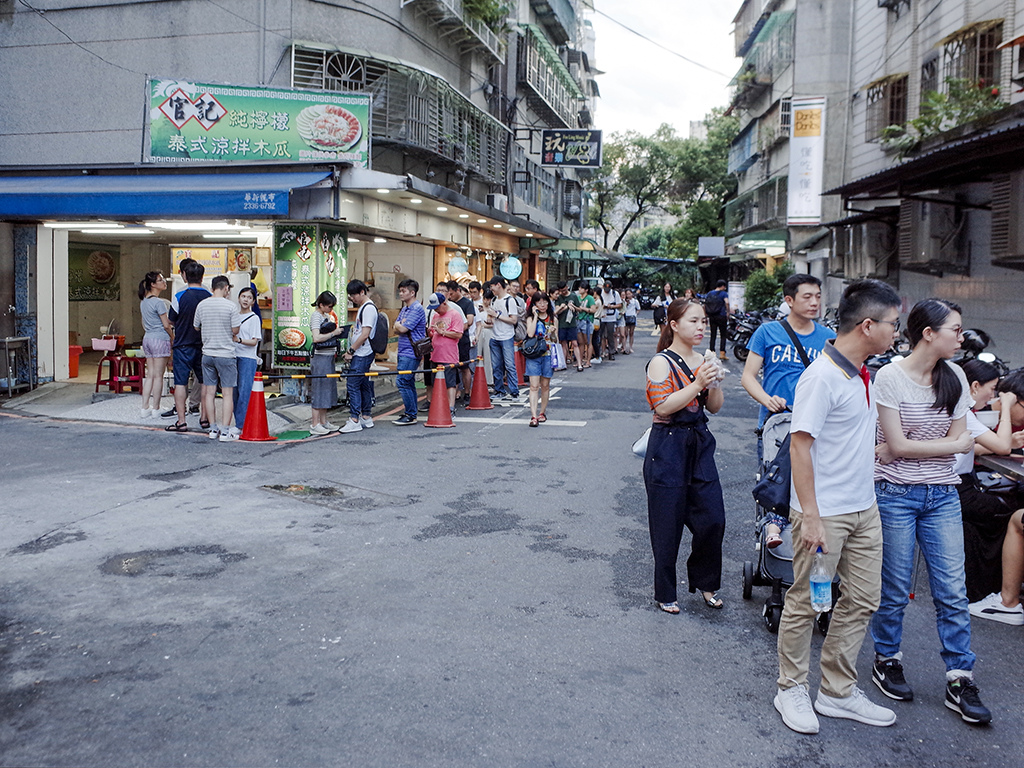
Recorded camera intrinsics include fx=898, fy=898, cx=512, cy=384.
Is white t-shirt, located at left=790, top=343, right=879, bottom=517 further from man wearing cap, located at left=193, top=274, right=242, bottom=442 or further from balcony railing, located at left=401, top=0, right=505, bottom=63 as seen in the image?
balcony railing, located at left=401, top=0, right=505, bottom=63

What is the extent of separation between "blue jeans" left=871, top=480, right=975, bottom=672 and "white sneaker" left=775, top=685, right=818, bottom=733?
0.60 meters

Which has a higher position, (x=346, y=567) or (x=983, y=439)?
(x=983, y=439)

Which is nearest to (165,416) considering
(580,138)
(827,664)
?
(827,664)

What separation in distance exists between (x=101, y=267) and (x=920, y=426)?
16.7 m

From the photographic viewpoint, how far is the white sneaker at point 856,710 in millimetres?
3668

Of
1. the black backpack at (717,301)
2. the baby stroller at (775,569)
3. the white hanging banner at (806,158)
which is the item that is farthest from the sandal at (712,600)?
the white hanging banner at (806,158)

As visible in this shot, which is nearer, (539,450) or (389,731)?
(389,731)

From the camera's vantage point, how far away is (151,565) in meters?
5.54

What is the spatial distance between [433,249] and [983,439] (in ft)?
53.6

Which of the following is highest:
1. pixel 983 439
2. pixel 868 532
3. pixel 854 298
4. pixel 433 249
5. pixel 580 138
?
pixel 580 138

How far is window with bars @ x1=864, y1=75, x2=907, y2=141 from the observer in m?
17.7

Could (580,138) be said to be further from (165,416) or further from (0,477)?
(0,477)

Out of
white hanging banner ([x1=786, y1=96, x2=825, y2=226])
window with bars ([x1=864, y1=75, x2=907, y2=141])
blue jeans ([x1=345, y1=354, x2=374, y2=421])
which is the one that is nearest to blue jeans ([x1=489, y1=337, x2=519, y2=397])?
blue jeans ([x1=345, y1=354, x2=374, y2=421])

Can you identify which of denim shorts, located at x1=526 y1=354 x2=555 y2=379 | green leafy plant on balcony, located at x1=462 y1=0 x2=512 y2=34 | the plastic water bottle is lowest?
the plastic water bottle
